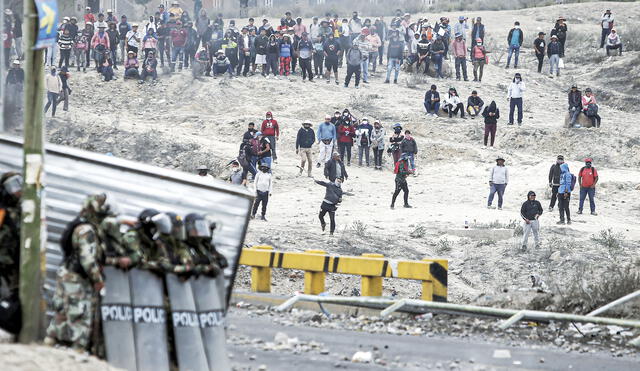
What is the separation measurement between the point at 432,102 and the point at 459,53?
3514 mm

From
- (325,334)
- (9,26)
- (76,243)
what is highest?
(9,26)

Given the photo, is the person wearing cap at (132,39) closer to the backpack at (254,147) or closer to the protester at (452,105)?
the protester at (452,105)

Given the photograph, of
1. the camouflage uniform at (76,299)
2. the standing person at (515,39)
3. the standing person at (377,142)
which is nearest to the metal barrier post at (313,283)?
the camouflage uniform at (76,299)

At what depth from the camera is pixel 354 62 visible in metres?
36.1

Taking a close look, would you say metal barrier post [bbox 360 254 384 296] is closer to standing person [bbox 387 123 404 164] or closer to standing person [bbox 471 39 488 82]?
standing person [bbox 387 123 404 164]

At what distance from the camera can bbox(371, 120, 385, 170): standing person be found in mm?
30766

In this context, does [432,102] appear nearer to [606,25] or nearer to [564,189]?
[564,189]

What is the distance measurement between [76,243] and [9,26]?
25.8 meters

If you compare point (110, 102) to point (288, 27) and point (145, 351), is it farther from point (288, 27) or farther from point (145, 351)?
point (145, 351)

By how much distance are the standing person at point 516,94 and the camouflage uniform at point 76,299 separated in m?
24.8

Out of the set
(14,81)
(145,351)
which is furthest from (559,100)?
(145,351)

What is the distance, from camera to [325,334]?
46.1 ft

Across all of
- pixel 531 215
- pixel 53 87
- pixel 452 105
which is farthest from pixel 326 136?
pixel 53 87

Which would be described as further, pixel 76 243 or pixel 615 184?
pixel 615 184
